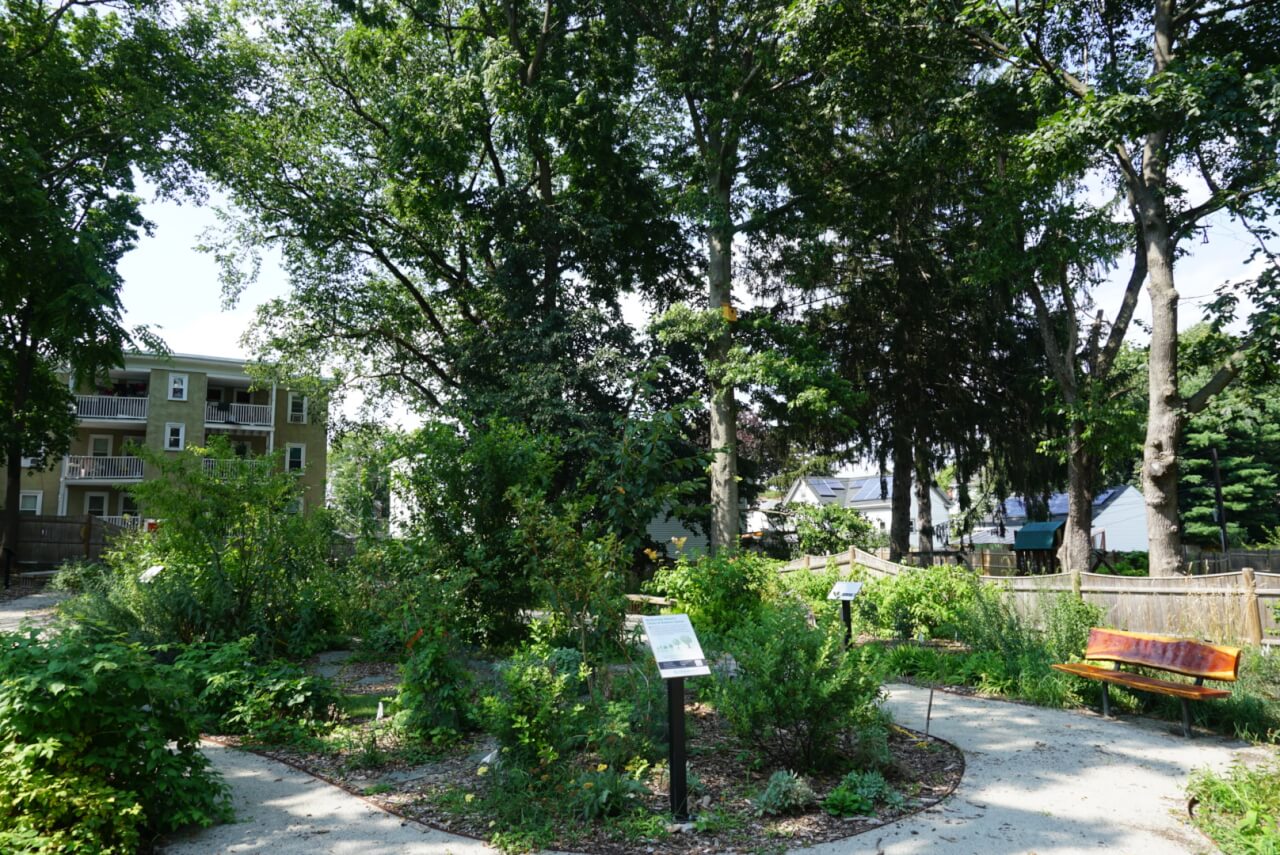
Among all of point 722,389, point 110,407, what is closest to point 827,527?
point 722,389

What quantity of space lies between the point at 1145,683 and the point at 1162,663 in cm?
40

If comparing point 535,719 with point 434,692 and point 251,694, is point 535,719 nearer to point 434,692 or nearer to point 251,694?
point 434,692

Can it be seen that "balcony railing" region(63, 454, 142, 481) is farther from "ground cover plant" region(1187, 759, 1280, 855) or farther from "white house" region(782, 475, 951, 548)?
"ground cover plant" region(1187, 759, 1280, 855)

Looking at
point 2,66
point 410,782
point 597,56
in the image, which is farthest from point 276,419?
point 410,782

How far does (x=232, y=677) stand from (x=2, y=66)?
18037 mm

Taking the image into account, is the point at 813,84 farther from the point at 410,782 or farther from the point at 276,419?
the point at 276,419

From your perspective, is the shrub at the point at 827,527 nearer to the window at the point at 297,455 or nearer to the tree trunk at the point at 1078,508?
the tree trunk at the point at 1078,508

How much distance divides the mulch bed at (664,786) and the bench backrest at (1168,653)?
2618 millimetres

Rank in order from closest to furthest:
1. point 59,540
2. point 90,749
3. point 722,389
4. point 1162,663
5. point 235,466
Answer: point 90,749 < point 1162,663 < point 235,466 < point 722,389 < point 59,540

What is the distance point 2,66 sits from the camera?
17.8 metres

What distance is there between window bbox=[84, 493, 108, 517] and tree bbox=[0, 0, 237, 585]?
13.8 meters

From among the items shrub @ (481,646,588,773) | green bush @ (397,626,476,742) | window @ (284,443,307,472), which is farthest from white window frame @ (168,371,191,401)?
shrub @ (481,646,588,773)

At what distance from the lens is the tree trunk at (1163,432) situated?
13.6 metres

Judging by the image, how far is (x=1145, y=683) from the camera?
752 centimetres
